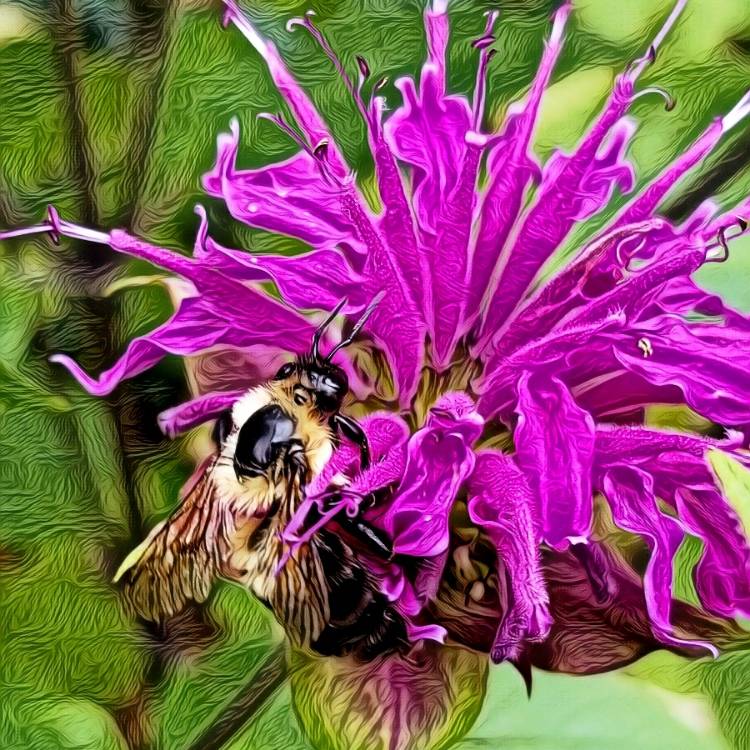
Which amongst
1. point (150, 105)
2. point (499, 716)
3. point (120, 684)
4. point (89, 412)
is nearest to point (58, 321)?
point (89, 412)

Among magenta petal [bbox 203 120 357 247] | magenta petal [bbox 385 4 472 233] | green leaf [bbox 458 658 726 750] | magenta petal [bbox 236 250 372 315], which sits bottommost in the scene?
green leaf [bbox 458 658 726 750]

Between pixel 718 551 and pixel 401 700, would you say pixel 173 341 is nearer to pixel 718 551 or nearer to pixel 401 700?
pixel 401 700

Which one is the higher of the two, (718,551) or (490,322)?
(490,322)

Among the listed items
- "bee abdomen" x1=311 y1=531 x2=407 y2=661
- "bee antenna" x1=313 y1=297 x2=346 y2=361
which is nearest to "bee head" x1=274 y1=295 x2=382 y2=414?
"bee antenna" x1=313 y1=297 x2=346 y2=361

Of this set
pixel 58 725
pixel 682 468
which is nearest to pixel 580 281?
pixel 682 468

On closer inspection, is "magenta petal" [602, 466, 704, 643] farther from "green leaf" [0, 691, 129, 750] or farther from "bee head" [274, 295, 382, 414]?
"green leaf" [0, 691, 129, 750]

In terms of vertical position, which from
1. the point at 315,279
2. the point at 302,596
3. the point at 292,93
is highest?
the point at 292,93

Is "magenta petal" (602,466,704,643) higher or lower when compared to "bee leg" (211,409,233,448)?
lower

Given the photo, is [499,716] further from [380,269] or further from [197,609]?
[380,269]
